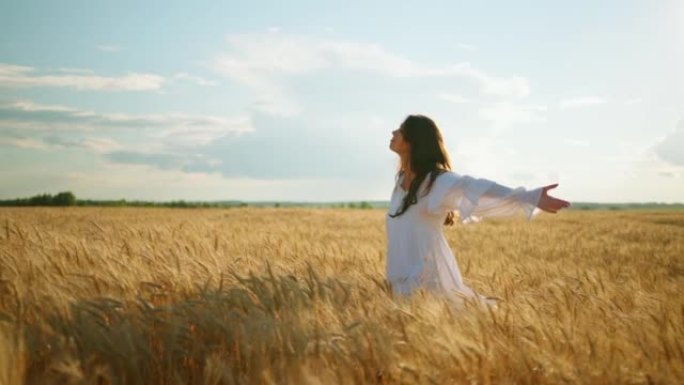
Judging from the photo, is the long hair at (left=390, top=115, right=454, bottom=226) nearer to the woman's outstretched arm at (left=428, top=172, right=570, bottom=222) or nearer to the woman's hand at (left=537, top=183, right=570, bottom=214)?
the woman's outstretched arm at (left=428, top=172, right=570, bottom=222)

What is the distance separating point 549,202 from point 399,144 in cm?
117

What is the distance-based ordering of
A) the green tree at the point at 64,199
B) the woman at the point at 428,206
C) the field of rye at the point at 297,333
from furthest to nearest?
1. the green tree at the point at 64,199
2. the woman at the point at 428,206
3. the field of rye at the point at 297,333

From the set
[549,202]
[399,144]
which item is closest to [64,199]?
[399,144]

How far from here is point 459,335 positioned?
2.36m

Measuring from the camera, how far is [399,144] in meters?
4.44

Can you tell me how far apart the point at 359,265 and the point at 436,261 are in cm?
117

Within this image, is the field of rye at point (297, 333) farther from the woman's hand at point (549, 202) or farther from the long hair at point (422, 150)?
the long hair at point (422, 150)

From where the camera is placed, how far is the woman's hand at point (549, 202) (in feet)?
12.2

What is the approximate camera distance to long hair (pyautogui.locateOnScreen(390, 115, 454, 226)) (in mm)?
4293

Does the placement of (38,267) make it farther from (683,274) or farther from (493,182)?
(683,274)

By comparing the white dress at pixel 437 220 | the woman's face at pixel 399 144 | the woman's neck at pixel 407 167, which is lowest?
the white dress at pixel 437 220

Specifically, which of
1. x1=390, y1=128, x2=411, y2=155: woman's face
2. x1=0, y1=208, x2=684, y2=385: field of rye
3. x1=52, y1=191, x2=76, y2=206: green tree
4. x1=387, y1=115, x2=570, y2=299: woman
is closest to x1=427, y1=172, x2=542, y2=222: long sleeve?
x1=387, y1=115, x2=570, y2=299: woman

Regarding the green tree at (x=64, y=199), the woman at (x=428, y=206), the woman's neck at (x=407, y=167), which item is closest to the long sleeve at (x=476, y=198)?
the woman at (x=428, y=206)

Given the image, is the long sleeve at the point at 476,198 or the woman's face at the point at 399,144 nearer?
the long sleeve at the point at 476,198
